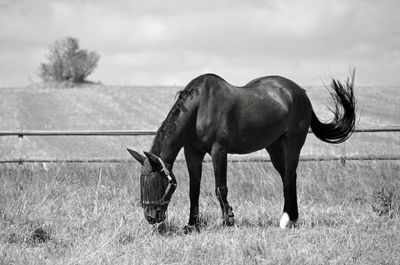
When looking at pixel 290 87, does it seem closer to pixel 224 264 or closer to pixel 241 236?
pixel 241 236

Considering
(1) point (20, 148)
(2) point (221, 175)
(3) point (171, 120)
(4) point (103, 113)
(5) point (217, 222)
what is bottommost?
(5) point (217, 222)

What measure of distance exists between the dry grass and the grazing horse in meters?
0.34

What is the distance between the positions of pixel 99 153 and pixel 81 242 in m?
12.4

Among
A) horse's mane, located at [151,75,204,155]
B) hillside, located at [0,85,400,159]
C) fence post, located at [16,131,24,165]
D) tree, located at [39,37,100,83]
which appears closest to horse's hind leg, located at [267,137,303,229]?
horse's mane, located at [151,75,204,155]

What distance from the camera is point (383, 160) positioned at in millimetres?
8359

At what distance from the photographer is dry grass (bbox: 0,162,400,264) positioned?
3.97 m

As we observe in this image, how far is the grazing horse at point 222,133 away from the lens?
4.89 metres

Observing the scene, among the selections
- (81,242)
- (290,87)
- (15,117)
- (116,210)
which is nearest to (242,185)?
(290,87)

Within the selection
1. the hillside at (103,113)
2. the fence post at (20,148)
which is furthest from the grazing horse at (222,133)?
the hillside at (103,113)

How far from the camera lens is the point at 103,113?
1019 inches

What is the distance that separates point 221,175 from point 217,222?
585 millimetres

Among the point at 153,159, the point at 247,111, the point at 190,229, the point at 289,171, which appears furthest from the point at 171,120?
the point at 289,171

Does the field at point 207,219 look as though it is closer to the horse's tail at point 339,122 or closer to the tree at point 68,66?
the horse's tail at point 339,122

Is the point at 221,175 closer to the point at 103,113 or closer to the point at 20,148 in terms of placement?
the point at 20,148
